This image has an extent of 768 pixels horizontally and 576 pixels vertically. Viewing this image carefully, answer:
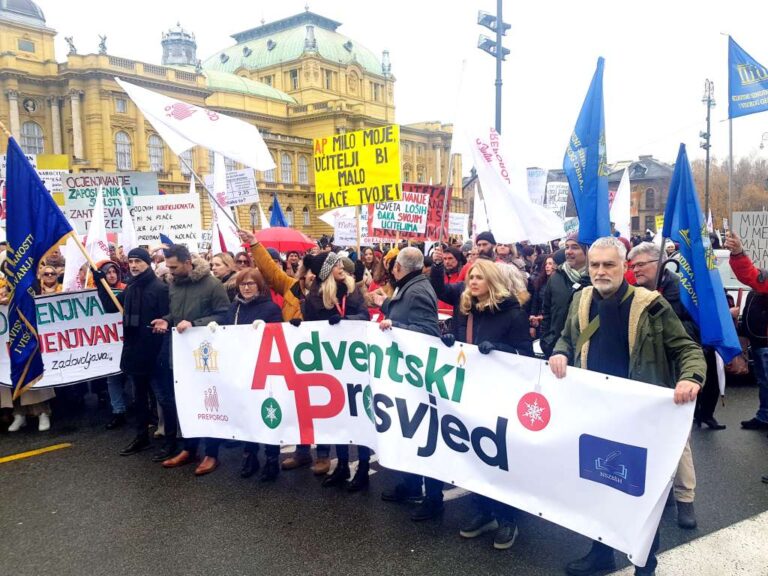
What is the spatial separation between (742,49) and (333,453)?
7.21m

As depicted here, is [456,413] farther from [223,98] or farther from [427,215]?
[223,98]

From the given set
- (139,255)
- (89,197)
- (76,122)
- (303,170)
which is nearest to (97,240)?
(89,197)

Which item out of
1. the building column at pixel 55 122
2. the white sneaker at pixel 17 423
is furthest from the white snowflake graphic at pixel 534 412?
the building column at pixel 55 122

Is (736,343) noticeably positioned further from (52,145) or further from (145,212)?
(52,145)

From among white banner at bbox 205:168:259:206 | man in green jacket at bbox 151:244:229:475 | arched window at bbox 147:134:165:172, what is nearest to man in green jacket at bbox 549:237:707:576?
man in green jacket at bbox 151:244:229:475

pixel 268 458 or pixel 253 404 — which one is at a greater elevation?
pixel 253 404

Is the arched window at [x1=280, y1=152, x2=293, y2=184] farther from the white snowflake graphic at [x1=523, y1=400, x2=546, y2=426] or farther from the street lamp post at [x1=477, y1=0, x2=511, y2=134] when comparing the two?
the white snowflake graphic at [x1=523, y1=400, x2=546, y2=426]

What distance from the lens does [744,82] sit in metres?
8.26

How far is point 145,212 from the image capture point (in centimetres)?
1201

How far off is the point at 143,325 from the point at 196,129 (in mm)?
2319

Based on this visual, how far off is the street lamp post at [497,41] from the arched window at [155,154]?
47002mm

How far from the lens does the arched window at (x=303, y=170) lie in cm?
6869

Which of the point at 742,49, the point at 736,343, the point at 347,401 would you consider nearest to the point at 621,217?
the point at 742,49

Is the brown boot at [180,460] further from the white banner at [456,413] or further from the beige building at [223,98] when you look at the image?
the beige building at [223,98]
